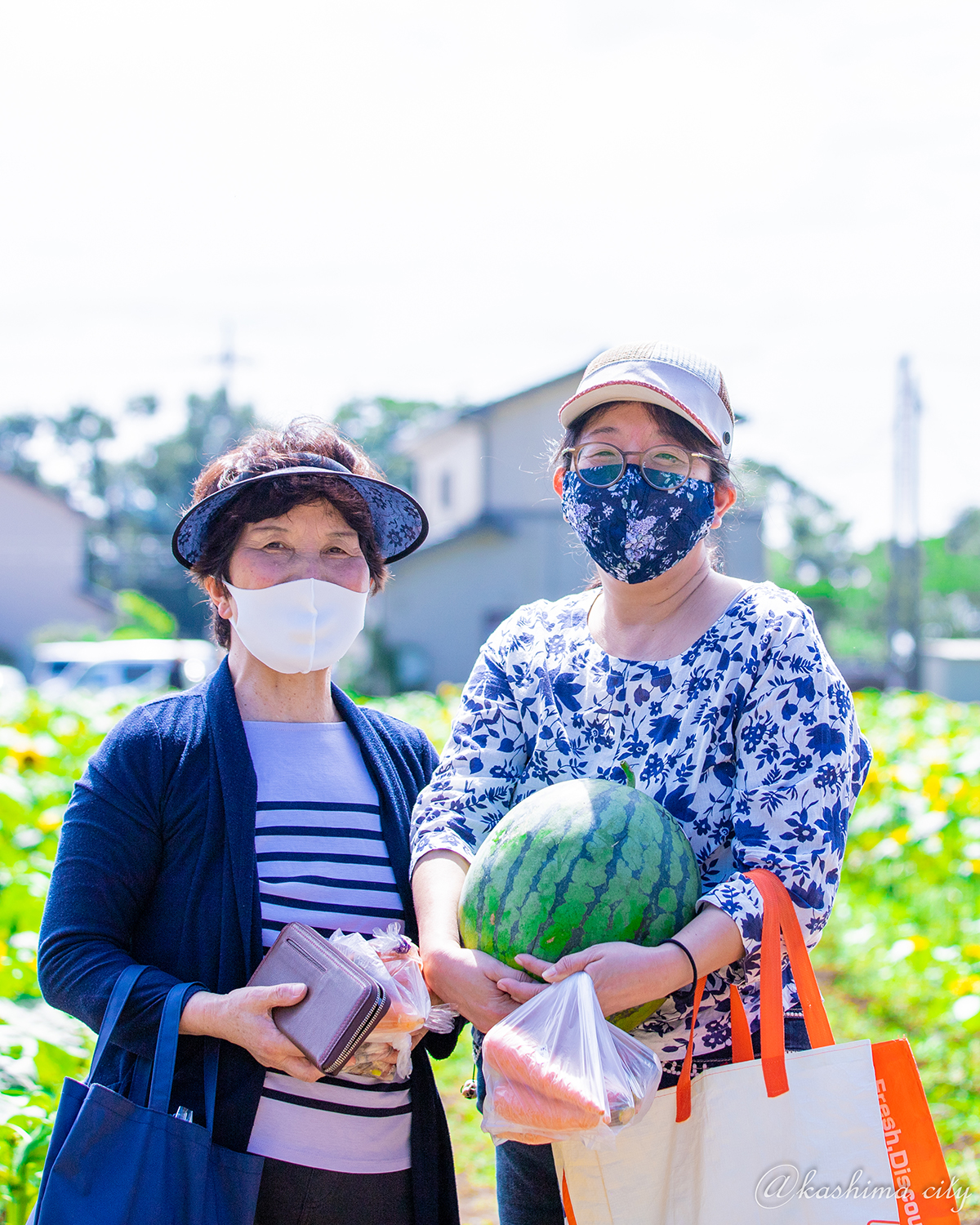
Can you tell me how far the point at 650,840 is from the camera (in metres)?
1.88

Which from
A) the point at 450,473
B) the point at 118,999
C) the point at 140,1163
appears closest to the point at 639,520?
the point at 118,999

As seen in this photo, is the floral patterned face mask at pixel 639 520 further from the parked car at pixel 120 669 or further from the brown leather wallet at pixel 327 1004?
the parked car at pixel 120 669

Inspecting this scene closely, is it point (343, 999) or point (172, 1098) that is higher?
point (343, 999)

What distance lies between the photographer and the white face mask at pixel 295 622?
91.7 inches

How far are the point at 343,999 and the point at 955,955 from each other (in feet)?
12.6

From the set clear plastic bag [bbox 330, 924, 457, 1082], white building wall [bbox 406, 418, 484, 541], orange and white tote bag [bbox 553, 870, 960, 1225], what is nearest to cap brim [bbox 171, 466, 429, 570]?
clear plastic bag [bbox 330, 924, 457, 1082]

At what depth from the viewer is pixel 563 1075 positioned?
1.65 metres

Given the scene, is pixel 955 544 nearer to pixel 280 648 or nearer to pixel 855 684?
pixel 855 684

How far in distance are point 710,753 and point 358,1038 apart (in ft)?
2.58

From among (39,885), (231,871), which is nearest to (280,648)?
(231,871)

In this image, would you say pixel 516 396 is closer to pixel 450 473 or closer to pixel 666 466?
pixel 450 473

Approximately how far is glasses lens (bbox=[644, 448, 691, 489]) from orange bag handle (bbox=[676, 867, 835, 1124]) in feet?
2.53

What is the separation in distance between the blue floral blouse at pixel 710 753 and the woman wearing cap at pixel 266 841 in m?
0.24

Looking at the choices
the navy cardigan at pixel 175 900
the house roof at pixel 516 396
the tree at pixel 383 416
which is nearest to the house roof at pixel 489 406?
the house roof at pixel 516 396
